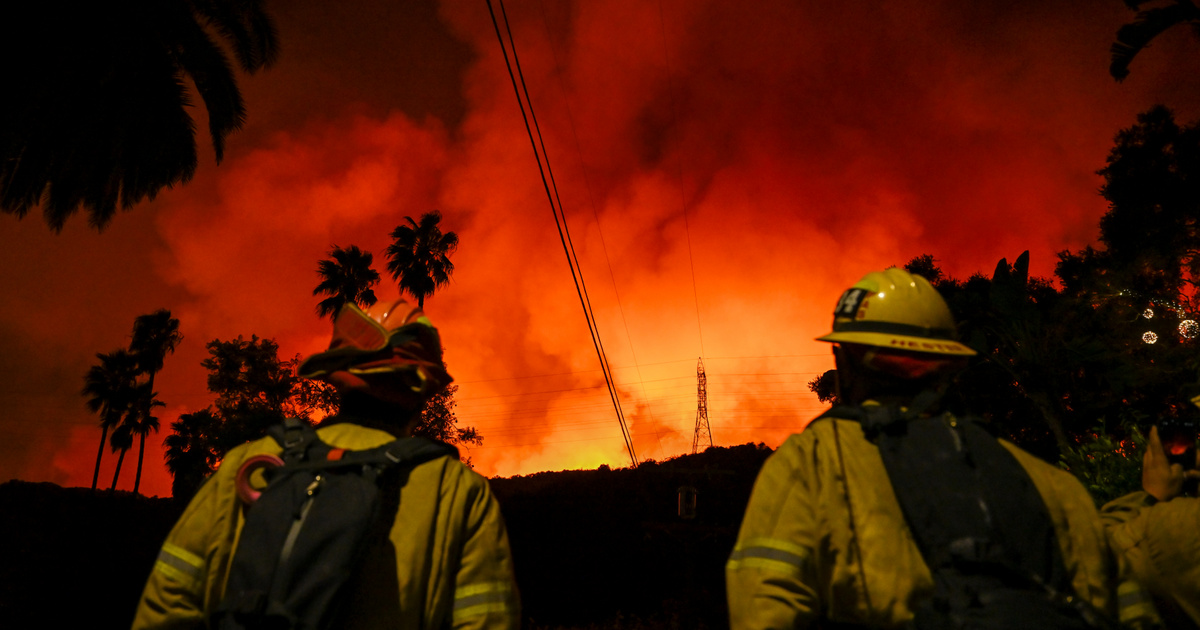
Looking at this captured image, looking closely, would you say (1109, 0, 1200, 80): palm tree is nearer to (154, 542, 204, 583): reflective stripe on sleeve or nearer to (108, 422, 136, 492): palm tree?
(154, 542, 204, 583): reflective stripe on sleeve

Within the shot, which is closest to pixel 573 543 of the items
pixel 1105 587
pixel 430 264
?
pixel 430 264

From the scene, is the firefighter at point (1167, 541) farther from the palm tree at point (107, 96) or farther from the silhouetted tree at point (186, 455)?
the silhouetted tree at point (186, 455)

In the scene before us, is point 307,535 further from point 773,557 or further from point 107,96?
point 107,96

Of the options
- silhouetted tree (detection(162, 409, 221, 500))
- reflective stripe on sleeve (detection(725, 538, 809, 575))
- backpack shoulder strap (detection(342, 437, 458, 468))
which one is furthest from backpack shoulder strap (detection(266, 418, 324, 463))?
silhouetted tree (detection(162, 409, 221, 500))

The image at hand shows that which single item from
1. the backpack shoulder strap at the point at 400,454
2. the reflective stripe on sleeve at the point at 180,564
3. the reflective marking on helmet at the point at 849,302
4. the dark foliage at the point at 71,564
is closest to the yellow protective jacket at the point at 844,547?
the reflective marking on helmet at the point at 849,302

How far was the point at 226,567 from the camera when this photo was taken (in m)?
2.30

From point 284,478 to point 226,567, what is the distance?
0.40 meters

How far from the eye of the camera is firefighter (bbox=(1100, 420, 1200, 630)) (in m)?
3.38

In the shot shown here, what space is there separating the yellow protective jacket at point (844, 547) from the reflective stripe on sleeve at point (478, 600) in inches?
31.8

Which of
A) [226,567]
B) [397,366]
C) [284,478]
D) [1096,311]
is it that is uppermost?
[1096,311]

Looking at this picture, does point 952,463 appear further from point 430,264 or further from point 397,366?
point 430,264

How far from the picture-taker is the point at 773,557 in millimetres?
2023

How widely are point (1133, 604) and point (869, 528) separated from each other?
2.97 feet

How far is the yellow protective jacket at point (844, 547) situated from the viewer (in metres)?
1.97
